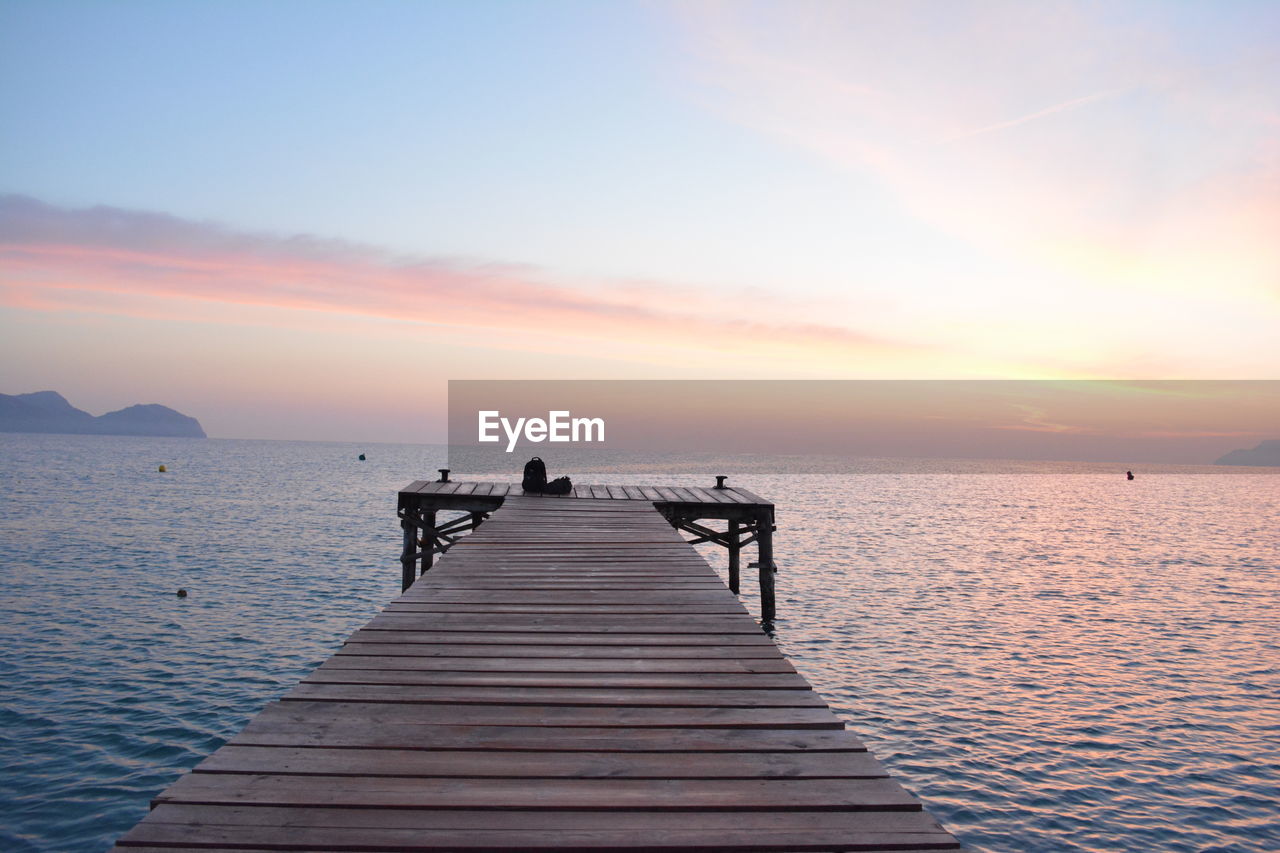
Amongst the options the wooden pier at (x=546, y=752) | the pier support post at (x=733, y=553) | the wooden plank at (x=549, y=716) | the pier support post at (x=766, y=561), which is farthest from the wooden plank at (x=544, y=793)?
the pier support post at (x=733, y=553)

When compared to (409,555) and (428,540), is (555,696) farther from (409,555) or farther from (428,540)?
(428,540)

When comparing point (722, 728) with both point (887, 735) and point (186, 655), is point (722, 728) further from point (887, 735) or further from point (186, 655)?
point (186, 655)

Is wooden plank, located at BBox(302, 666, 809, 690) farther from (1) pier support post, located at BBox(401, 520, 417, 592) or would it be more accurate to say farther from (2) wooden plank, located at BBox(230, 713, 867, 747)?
(1) pier support post, located at BBox(401, 520, 417, 592)

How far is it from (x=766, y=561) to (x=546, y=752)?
14585 millimetres

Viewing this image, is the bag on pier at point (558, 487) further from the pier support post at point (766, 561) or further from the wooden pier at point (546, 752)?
the wooden pier at point (546, 752)

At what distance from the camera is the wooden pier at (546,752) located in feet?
10.4

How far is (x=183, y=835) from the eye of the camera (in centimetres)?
309

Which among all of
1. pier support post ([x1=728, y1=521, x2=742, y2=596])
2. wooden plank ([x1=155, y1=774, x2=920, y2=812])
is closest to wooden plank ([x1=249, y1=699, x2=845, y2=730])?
wooden plank ([x1=155, y1=774, x2=920, y2=812])

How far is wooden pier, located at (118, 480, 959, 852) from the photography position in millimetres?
3170

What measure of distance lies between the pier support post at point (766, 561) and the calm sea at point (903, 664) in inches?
32.2

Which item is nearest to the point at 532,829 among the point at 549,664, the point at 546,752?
the point at 546,752

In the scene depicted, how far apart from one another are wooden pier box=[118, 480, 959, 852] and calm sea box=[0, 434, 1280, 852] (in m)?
5.37

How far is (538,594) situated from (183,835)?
5217 millimetres

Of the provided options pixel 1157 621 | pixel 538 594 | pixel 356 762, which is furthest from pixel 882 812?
pixel 1157 621
